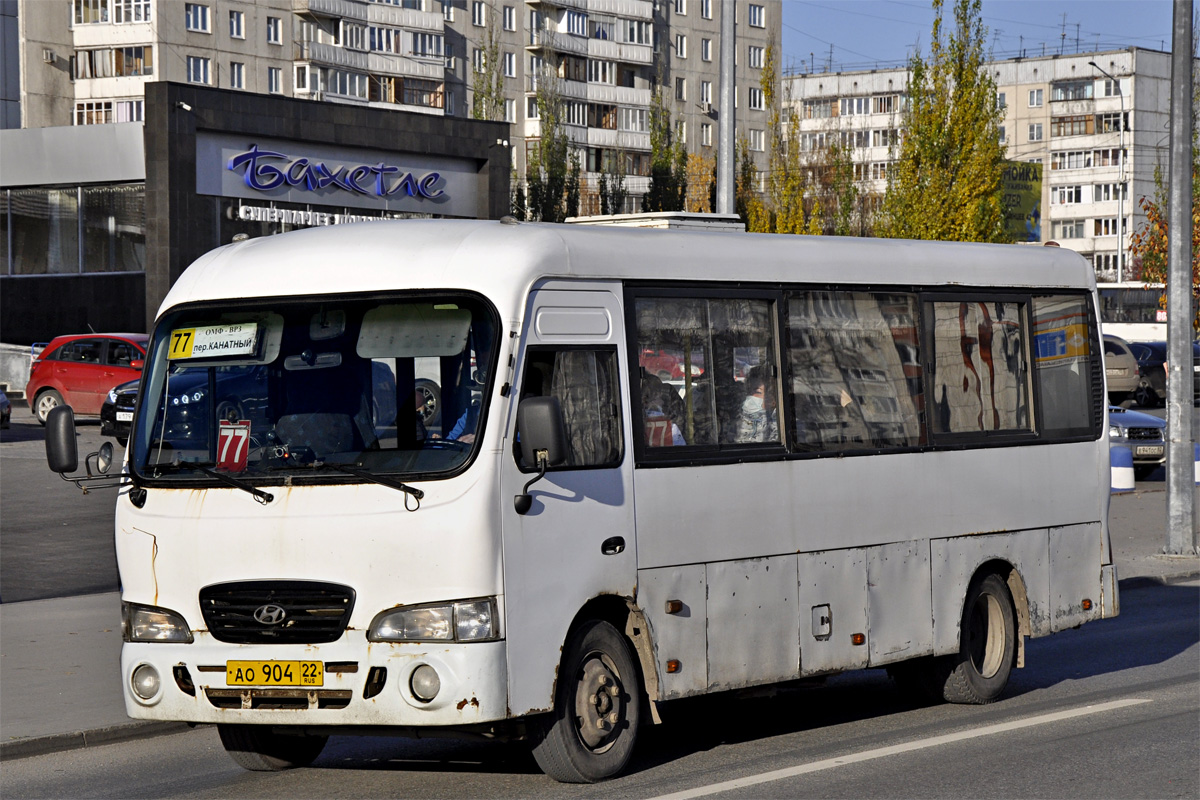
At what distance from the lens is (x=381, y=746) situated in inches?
364

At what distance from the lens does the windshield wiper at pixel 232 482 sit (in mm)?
7504

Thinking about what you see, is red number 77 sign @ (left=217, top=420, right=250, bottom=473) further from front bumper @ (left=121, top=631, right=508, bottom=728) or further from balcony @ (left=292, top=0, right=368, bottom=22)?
balcony @ (left=292, top=0, right=368, bottom=22)

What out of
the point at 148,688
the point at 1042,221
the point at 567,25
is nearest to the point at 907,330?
the point at 148,688

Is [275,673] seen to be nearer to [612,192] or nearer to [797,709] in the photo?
[797,709]

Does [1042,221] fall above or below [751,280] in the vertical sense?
above

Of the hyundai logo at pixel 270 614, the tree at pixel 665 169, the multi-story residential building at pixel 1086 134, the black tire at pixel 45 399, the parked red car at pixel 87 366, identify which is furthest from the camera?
the multi-story residential building at pixel 1086 134

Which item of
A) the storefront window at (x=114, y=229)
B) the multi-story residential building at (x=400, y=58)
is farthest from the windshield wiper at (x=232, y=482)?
the multi-story residential building at (x=400, y=58)

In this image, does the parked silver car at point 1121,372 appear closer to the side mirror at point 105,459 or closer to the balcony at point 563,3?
the side mirror at point 105,459

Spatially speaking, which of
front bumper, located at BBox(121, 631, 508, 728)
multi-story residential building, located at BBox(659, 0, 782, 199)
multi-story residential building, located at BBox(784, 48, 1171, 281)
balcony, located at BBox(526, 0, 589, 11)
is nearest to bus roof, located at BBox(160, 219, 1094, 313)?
front bumper, located at BBox(121, 631, 508, 728)

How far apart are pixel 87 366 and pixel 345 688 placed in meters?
28.7

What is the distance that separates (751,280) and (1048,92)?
133m

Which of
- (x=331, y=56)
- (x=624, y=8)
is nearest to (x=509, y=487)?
(x=331, y=56)

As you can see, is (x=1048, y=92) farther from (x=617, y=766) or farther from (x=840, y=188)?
(x=617, y=766)

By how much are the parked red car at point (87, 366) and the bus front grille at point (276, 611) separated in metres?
27.4
